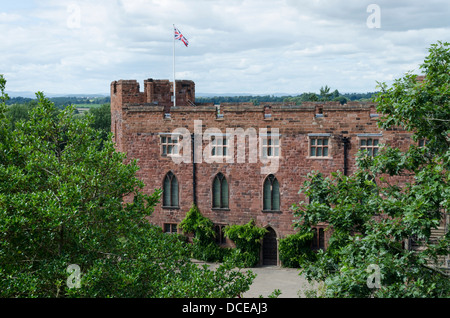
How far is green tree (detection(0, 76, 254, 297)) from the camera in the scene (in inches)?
623

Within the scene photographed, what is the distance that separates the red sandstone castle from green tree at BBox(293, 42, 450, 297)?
1743 centimetres

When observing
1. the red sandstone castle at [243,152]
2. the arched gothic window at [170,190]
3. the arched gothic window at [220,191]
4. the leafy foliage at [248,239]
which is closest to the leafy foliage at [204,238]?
the red sandstone castle at [243,152]

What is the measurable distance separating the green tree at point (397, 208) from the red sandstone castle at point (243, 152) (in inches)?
686

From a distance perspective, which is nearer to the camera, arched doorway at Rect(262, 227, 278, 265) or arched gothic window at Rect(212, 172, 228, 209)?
arched doorway at Rect(262, 227, 278, 265)

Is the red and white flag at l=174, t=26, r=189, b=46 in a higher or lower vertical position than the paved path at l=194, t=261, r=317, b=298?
higher

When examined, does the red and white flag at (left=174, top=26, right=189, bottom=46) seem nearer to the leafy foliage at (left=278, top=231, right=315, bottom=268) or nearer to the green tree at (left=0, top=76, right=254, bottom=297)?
the leafy foliage at (left=278, top=231, right=315, bottom=268)

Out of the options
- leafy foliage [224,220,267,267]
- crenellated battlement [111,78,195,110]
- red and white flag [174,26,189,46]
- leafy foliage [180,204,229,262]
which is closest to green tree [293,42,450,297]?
leafy foliage [224,220,267,267]

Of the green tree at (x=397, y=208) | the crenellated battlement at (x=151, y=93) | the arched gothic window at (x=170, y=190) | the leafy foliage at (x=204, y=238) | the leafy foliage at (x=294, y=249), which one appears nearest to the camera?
the green tree at (x=397, y=208)

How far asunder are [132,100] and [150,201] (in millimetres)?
22394

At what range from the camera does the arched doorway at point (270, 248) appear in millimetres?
37688

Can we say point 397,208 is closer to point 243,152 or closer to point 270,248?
point 243,152

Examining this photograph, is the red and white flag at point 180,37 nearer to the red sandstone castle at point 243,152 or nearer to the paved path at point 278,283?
the red sandstone castle at point 243,152

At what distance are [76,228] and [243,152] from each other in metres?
21.2

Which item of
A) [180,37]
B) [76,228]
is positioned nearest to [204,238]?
[180,37]
